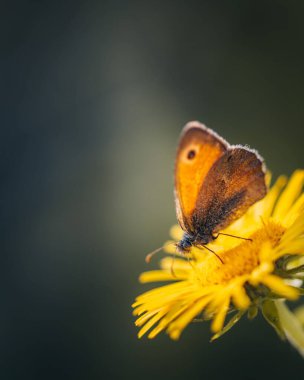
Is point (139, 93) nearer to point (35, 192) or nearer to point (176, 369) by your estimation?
point (35, 192)

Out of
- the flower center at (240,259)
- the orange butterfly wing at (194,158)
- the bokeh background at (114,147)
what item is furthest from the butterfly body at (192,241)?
the bokeh background at (114,147)

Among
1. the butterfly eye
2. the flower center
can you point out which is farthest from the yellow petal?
the butterfly eye

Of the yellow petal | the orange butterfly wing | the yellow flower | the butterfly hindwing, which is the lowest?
the yellow flower

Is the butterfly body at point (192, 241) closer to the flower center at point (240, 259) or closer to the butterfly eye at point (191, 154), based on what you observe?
the flower center at point (240, 259)

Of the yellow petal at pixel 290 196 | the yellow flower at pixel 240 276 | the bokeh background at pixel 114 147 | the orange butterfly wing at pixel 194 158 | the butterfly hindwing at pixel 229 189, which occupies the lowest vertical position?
the yellow flower at pixel 240 276

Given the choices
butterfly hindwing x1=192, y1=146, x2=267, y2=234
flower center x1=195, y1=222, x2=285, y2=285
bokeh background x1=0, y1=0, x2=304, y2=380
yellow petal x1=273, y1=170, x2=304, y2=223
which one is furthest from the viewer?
bokeh background x1=0, y1=0, x2=304, y2=380

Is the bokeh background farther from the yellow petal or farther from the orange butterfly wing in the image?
the orange butterfly wing

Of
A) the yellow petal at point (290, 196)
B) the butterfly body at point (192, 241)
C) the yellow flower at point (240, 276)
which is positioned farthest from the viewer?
the yellow petal at point (290, 196)
